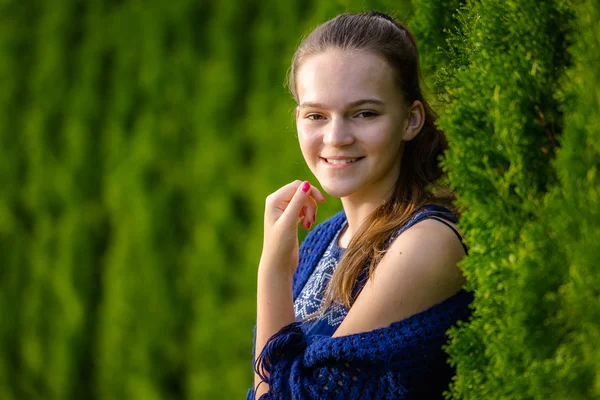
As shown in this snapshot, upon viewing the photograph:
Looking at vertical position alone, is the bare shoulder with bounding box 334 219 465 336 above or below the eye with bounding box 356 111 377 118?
below

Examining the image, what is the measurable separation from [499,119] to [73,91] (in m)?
3.88

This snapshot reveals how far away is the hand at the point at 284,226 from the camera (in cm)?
227

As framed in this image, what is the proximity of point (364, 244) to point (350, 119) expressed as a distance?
360 millimetres

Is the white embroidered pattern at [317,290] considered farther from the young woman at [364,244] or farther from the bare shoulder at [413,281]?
the bare shoulder at [413,281]

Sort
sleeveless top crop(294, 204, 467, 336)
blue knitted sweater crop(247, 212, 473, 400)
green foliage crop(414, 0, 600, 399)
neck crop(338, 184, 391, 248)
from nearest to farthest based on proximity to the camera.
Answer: green foliage crop(414, 0, 600, 399) < blue knitted sweater crop(247, 212, 473, 400) < sleeveless top crop(294, 204, 467, 336) < neck crop(338, 184, 391, 248)

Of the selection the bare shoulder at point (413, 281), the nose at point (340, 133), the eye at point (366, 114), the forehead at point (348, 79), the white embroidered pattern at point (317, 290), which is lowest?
the bare shoulder at point (413, 281)

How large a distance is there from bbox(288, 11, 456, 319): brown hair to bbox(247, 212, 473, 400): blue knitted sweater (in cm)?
23

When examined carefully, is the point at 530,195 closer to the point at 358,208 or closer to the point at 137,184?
the point at 358,208

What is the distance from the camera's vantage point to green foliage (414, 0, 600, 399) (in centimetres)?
135

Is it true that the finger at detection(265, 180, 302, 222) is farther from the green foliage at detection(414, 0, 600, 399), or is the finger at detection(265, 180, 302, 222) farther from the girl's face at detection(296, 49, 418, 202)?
the green foliage at detection(414, 0, 600, 399)

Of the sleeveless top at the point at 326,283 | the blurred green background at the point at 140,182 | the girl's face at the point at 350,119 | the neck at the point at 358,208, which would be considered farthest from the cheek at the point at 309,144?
the blurred green background at the point at 140,182

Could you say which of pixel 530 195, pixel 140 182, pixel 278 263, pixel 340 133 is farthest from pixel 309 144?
pixel 140 182

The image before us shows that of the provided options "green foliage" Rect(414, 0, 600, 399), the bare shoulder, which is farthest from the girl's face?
"green foliage" Rect(414, 0, 600, 399)

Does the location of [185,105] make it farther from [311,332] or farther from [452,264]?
[452,264]
